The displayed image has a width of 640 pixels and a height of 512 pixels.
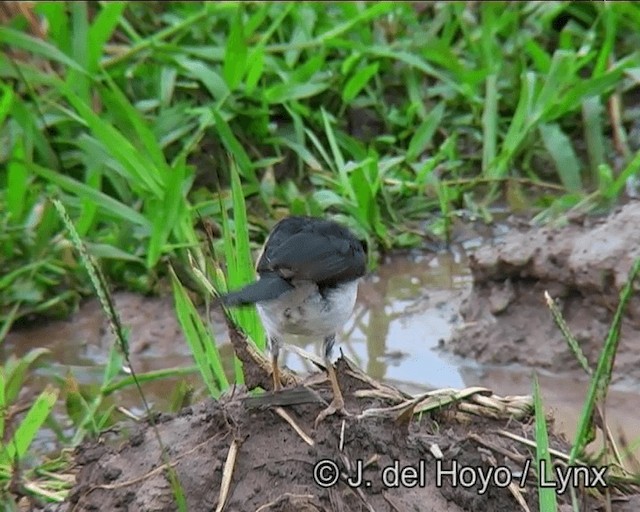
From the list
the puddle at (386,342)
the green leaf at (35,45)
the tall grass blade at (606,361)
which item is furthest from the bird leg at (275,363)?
the green leaf at (35,45)

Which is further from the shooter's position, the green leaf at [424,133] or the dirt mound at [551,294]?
the green leaf at [424,133]

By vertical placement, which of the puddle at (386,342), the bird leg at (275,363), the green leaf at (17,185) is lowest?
the puddle at (386,342)

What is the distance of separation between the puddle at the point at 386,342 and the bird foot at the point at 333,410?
120 cm

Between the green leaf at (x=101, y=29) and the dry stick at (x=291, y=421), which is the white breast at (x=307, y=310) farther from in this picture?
the green leaf at (x=101, y=29)

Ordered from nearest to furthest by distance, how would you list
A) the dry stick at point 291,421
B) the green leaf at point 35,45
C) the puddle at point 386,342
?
1. the dry stick at point 291,421
2. the puddle at point 386,342
3. the green leaf at point 35,45

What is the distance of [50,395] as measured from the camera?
10.9 ft

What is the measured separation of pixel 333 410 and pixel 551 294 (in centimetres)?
167

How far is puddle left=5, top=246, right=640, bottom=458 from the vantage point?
413 centimetres

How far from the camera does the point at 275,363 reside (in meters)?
3.02

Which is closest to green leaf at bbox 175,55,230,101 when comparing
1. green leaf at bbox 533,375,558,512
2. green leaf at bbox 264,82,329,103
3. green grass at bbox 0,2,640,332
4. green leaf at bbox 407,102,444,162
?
green grass at bbox 0,2,640,332

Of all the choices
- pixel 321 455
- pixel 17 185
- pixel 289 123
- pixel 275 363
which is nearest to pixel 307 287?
pixel 275 363

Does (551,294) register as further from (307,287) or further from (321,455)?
(321,455)

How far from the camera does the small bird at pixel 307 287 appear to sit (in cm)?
291

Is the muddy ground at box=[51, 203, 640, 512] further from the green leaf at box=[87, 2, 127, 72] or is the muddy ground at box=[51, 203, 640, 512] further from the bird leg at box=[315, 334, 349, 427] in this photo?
the green leaf at box=[87, 2, 127, 72]
